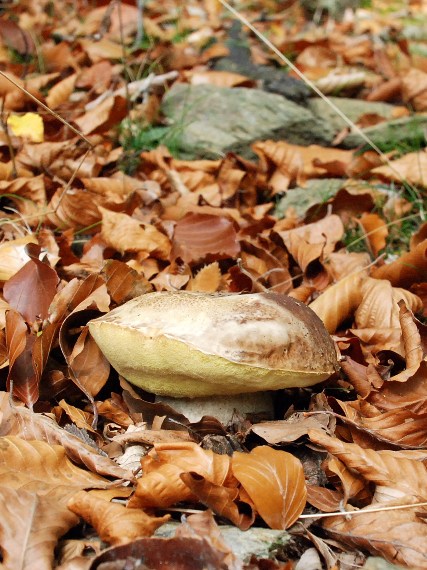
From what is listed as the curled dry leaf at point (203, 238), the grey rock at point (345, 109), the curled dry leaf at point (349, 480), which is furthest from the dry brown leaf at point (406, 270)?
the grey rock at point (345, 109)

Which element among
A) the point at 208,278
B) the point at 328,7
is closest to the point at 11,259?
the point at 208,278

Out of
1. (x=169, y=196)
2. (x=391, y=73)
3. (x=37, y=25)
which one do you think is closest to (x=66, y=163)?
(x=169, y=196)

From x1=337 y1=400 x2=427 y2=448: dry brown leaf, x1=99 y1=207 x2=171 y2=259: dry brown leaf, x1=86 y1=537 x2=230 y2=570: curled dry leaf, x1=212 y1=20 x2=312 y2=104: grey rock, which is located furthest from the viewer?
x1=212 y1=20 x2=312 y2=104: grey rock

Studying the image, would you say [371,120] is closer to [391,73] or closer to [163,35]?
[391,73]

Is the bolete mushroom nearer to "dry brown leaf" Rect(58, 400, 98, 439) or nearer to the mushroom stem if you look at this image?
the mushroom stem

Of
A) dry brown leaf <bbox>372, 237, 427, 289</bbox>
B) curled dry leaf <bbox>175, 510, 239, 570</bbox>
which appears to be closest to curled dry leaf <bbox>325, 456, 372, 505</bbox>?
curled dry leaf <bbox>175, 510, 239, 570</bbox>

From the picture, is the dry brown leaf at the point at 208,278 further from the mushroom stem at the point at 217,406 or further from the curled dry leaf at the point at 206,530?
the curled dry leaf at the point at 206,530
